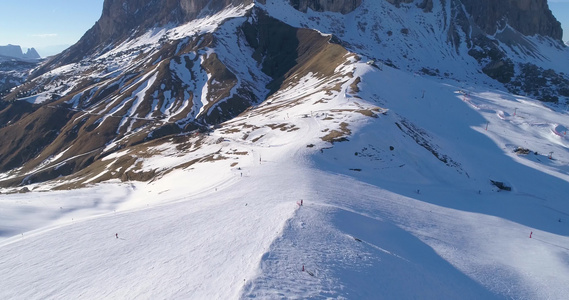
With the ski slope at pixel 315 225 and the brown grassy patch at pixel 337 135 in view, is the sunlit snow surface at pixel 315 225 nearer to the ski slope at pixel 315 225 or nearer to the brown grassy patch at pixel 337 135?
the ski slope at pixel 315 225

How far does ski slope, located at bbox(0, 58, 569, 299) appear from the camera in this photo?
23.3 meters

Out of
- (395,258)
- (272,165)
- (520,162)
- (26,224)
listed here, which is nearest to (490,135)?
(520,162)

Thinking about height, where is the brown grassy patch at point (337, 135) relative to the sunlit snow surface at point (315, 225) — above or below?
above

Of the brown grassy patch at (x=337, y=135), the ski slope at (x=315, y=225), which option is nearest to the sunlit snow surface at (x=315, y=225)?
the ski slope at (x=315, y=225)

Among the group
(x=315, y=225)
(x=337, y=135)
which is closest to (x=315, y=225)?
(x=315, y=225)

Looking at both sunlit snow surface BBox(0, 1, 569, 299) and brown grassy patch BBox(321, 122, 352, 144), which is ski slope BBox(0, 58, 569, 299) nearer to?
sunlit snow surface BBox(0, 1, 569, 299)

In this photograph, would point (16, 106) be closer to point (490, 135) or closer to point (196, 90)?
point (196, 90)

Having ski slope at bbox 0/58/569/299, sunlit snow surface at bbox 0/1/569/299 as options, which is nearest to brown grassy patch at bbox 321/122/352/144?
ski slope at bbox 0/58/569/299

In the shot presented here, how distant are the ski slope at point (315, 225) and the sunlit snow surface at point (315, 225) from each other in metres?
0.18

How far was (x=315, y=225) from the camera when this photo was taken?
2969cm

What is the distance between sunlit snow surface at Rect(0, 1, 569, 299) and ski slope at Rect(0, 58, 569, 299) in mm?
177

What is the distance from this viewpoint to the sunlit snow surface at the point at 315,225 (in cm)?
2331

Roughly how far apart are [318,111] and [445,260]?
191ft

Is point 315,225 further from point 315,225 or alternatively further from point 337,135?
point 337,135
